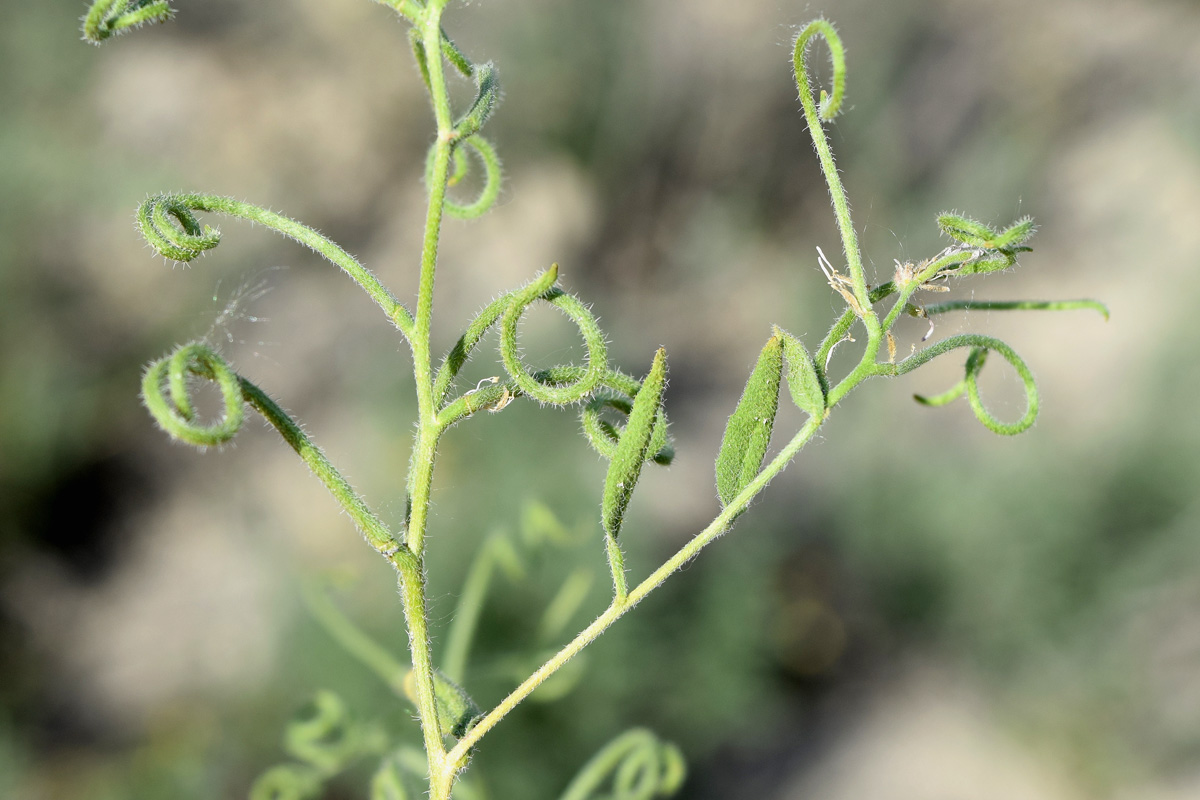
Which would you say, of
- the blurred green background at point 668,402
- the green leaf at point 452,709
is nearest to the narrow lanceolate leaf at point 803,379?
the green leaf at point 452,709

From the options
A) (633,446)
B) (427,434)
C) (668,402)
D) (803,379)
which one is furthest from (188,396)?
(668,402)

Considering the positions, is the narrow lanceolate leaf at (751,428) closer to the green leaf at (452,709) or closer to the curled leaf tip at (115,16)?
the green leaf at (452,709)

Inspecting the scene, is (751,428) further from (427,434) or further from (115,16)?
(115,16)

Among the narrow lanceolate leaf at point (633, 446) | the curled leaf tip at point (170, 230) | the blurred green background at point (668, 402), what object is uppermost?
the blurred green background at point (668, 402)

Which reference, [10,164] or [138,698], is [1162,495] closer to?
[138,698]

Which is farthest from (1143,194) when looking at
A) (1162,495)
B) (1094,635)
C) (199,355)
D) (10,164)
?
(10,164)
